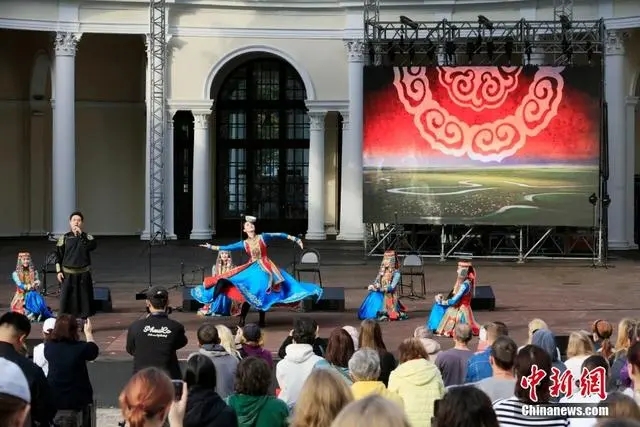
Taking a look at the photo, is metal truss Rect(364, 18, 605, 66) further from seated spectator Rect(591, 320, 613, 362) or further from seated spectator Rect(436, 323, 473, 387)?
seated spectator Rect(436, 323, 473, 387)

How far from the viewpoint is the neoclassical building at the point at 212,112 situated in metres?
35.6

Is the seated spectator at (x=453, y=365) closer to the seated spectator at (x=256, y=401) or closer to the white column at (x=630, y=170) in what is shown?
the seated spectator at (x=256, y=401)

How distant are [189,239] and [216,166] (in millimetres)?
3944

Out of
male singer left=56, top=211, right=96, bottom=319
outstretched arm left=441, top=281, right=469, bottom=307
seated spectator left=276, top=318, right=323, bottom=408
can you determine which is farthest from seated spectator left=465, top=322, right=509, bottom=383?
male singer left=56, top=211, right=96, bottom=319

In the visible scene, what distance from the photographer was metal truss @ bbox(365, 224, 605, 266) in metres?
31.7

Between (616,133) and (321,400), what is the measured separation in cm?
2914

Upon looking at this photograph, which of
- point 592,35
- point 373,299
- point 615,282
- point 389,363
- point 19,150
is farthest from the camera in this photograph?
point 19,150

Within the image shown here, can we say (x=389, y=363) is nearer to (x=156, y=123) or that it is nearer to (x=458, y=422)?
(x=458, y=422)

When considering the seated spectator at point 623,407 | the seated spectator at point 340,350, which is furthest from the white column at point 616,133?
the seated spectator at point 623,407

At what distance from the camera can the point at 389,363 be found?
9.87 metres

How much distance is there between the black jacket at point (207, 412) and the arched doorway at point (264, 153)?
3335cm

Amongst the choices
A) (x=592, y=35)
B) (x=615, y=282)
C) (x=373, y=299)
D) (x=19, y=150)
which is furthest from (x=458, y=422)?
(x=19, y=150)

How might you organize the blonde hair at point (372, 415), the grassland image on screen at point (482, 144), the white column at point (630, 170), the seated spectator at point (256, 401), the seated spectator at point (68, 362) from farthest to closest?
the white column at point (630, 170), the grassland image on screen at point (482, 144), the seated spectator at point (68, 362), the seated spectator at point (256, 401), the blonde hair at point (372, 415)

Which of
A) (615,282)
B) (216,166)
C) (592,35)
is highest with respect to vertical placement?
(592,35)
